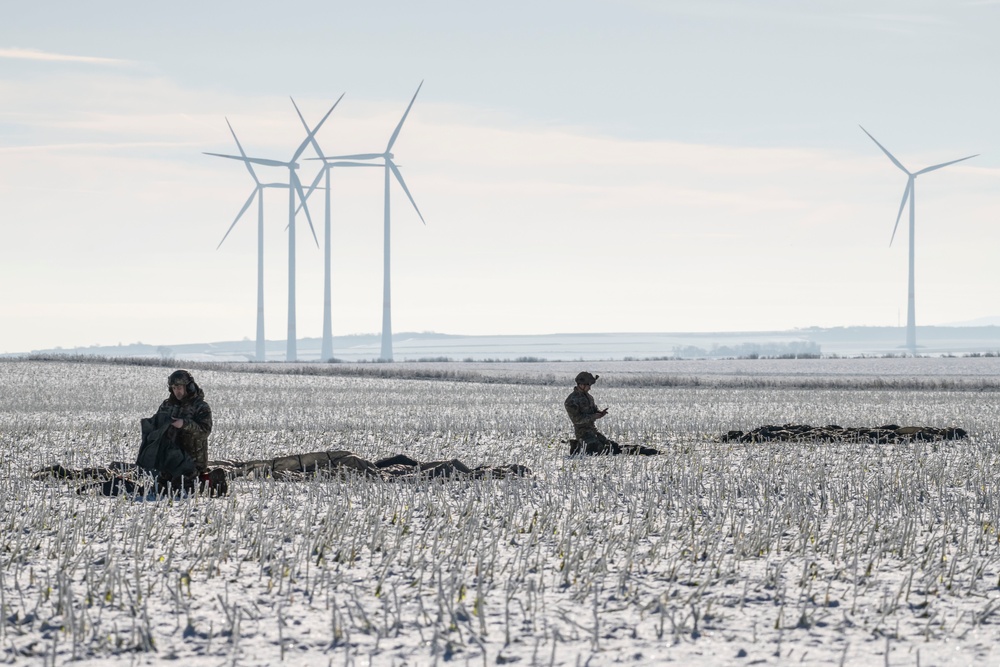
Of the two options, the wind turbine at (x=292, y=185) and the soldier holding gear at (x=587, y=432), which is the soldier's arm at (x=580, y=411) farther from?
the wind turbine at (x=292, y=185)

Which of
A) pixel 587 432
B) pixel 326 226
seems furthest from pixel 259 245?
pixel 587 432

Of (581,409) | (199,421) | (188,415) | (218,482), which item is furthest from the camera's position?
(581,409)

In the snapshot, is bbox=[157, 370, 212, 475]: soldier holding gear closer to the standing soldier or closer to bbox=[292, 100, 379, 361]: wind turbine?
the standing soldier

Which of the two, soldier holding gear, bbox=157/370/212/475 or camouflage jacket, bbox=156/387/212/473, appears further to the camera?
camouflage jacket, bbox=156/387/212/473

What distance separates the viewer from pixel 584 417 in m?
18.5

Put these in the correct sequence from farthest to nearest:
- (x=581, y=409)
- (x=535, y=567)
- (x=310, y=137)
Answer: (x=310, y=137) → (x=581, y=409) → (x=535, y=567)

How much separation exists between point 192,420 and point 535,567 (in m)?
5.43

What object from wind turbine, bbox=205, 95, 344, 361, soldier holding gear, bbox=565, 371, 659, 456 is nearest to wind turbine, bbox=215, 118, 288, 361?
wind turbine, bbox=205, 95, 344, 361

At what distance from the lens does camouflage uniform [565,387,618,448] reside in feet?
60.5

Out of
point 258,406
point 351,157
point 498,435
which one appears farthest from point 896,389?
point 351,157

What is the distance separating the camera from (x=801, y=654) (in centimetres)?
712

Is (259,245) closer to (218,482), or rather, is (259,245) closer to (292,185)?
(292,185)

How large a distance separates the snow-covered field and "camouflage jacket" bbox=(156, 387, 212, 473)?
0.76m

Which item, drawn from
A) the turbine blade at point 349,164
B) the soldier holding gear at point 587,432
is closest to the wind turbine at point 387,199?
the turbine blade at point 349,164
